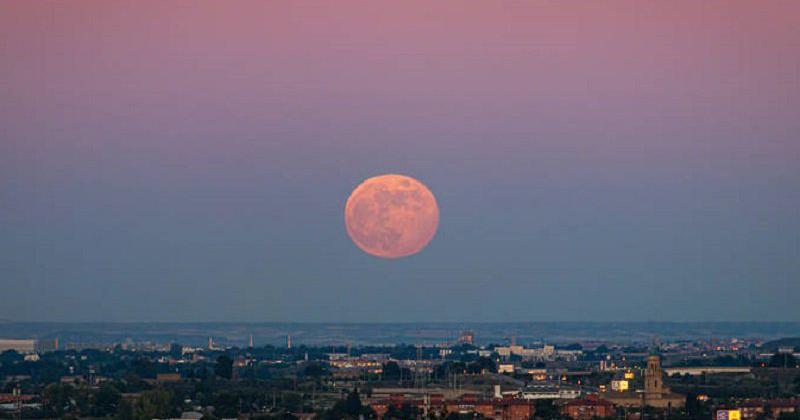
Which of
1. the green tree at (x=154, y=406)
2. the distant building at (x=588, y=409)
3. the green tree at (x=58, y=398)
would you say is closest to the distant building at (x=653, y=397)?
the distant building at (x=588, y=409)

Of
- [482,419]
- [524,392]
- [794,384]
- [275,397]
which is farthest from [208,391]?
[794,384]

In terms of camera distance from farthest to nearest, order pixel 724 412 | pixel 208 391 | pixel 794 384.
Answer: pixel 794 384 → pixel 208 391 → pixel 724 412

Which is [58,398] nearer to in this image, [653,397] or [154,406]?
[154,406]

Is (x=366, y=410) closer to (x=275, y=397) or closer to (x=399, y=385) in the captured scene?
(x=275, y=397)

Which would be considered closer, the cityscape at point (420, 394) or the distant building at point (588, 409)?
the cityscape at point (420, 394)

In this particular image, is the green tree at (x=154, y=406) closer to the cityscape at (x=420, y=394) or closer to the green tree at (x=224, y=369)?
the cityscape at (x=420, y=394)

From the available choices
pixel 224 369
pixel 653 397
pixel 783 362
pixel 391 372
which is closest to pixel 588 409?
pixel 653 397

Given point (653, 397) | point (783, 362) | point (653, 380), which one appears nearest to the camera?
point (653, 397)

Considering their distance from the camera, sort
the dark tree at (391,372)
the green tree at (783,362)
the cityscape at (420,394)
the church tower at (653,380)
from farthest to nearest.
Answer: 1. the green tree at (783,362)
2. the dark tree at (391,372)
3. the church tower at (653,380)
4. the cityscape at (420,394)

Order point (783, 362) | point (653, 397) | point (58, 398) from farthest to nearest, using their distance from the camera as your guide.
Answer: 1. point (783, 362)
2. point (58, 398)
3. point (653, 397)

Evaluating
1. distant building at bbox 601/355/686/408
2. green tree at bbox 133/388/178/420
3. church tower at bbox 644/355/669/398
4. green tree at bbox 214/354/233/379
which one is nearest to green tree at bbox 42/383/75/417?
green tree at bbox 133/388/178/420

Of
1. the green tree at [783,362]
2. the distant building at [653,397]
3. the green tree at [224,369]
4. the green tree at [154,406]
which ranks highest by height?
the green tree at [783,362]
